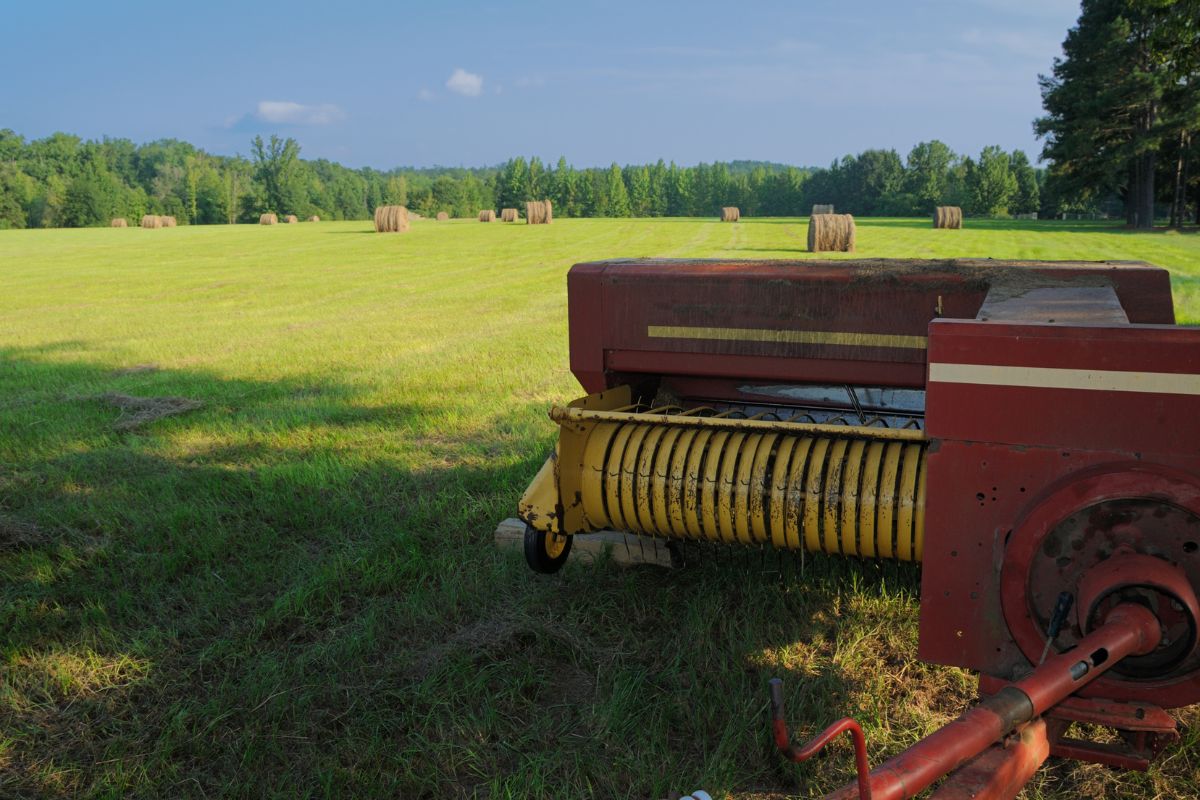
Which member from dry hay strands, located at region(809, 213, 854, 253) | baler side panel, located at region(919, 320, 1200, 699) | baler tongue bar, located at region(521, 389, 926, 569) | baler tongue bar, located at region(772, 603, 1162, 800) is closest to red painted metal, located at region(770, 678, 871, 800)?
baler tongue bar, located at region(772, 603, 1162, 800)

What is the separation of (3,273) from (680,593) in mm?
25522

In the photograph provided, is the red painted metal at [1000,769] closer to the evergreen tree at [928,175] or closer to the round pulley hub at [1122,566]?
the round pulley hub at [1122,566]

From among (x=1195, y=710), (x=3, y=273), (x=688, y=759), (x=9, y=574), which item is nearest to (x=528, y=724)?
(x=688, y=759)

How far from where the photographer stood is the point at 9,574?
12.8 ft

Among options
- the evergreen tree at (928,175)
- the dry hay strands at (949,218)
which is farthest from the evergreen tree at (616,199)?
the dry hay strands at (949,218)

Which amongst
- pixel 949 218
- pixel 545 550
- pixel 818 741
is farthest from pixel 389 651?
pixel 949 218

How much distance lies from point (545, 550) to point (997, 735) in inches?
85.0

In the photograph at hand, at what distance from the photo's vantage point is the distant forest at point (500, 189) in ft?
257

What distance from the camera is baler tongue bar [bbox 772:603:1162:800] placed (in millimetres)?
1473

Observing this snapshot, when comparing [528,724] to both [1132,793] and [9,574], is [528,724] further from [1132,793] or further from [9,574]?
[9,574]

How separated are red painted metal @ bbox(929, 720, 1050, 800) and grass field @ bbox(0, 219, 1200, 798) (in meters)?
0.83

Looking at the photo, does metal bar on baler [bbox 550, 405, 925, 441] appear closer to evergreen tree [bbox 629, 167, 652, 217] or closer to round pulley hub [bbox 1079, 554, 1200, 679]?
round pulley hub [bbox 1079, 554, 1200, 679]

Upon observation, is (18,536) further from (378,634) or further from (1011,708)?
(1011,708)

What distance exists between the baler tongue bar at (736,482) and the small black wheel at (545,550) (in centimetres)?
4
